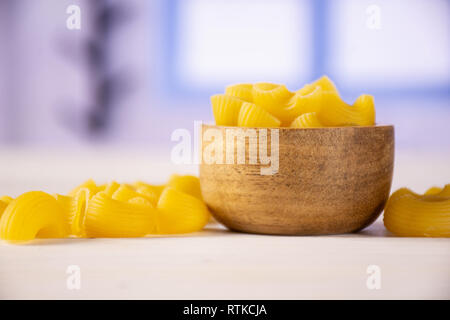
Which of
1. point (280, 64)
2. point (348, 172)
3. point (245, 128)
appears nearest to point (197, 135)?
point (245, 128)

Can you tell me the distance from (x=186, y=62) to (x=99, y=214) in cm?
216

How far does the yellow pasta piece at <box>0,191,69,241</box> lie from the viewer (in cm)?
69

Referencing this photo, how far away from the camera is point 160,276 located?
58 centimetres

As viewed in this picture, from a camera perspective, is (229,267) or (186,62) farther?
(186,62)

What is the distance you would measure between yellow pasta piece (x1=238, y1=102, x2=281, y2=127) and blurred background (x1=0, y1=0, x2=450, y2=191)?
2018 millimetres

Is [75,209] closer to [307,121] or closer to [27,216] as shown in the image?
[27,216]

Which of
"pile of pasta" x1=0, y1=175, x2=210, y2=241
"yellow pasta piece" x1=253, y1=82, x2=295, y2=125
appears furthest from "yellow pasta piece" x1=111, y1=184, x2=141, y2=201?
"yellow pasta piece" x1=253, y1=82, x2=295, y2=125

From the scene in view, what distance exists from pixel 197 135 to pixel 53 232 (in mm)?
232

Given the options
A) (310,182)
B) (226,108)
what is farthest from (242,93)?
(310,182)

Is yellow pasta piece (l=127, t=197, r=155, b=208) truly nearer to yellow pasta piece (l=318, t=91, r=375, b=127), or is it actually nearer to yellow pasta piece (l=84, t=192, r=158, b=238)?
yellow pasta piece (l=84, t=192, r=158, b=238)

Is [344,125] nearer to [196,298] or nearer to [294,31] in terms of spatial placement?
[196,298]

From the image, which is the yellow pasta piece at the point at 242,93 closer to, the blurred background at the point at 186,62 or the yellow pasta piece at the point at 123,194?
the yellow pasta piece at the point at 123,194

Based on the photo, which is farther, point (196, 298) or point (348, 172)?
point (348, 172)

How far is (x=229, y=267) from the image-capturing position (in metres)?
0.60
